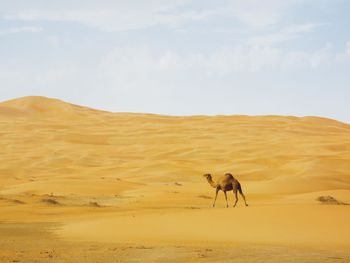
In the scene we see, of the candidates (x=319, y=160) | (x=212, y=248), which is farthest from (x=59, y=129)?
(x=212, y=248)

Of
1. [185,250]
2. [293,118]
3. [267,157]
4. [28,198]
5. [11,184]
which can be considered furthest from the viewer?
[293,118]

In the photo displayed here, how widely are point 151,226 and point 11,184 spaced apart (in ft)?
A: 65.3

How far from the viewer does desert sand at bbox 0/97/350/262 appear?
14297 millimetres

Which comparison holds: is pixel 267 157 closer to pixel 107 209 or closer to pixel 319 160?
pixel 319 160

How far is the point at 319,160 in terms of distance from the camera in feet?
141

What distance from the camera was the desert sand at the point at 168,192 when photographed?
1430 centimetres

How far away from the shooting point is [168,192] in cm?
3177

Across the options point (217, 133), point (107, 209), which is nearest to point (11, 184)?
point (107, 209)

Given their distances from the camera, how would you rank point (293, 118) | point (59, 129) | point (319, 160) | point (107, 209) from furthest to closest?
point (293, 118)
point (59, 129)
point (319, 160)
point (107, 209)

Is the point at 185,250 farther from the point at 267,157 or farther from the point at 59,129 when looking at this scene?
the point at 59,129

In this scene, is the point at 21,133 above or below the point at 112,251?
above

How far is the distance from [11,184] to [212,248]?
24420mm

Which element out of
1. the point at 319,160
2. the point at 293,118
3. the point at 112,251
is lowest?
the point at 112,251

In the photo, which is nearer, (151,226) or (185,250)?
(185,250)
